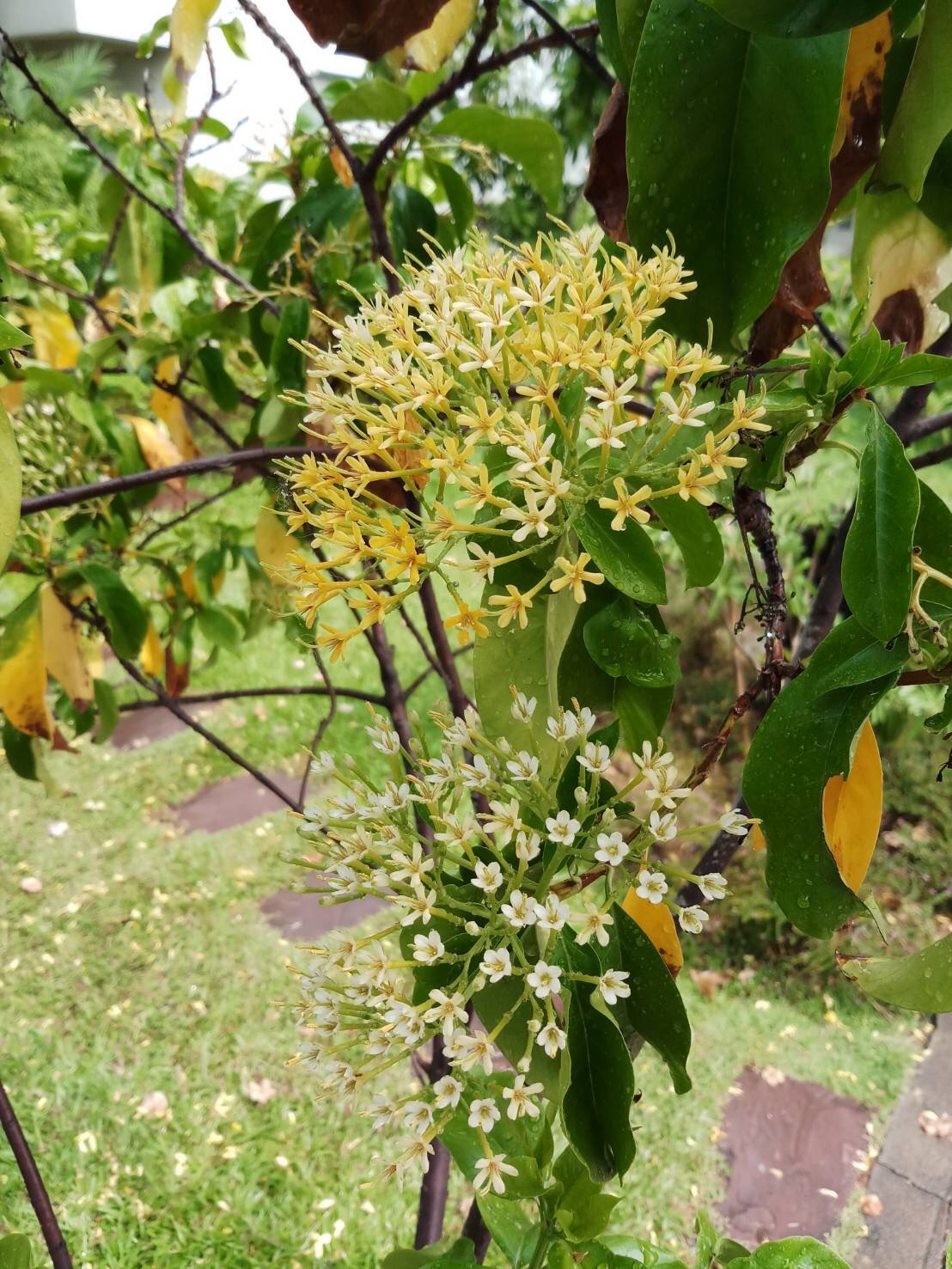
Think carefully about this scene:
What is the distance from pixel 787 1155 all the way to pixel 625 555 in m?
1.72

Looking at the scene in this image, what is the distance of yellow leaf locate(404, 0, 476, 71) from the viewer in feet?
1.40

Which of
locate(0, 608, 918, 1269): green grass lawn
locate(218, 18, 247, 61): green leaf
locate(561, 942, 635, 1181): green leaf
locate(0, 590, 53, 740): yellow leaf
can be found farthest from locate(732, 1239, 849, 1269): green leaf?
locate(218, 18, 247, 61): green leaf

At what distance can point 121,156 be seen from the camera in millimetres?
1031

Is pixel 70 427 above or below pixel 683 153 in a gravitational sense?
below

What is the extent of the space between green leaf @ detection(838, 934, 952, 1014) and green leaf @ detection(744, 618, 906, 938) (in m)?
0.02

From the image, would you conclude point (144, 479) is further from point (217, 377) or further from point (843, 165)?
point (217, 377)

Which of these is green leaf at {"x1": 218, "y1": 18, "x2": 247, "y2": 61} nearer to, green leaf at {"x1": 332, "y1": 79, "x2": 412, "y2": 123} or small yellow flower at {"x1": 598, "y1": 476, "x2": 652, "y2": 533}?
green leaf at {"x1": 332, "y1": 79, "x2": 412, "y2": 123}

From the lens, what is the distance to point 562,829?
0.30 meters

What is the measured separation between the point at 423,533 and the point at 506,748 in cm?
9

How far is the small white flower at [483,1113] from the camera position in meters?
0.29

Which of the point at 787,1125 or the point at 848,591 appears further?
A: the point at 787,1125

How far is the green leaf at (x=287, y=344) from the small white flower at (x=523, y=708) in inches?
16.6

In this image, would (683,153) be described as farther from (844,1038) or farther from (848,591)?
(844,1038)

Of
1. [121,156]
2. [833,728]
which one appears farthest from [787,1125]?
[121,156]
